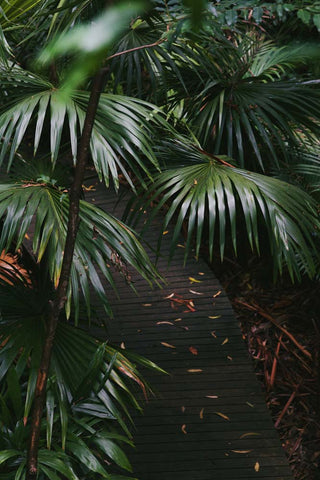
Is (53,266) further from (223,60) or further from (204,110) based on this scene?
(223,60)

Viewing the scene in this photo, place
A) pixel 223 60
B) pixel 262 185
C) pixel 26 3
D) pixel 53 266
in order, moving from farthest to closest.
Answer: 1. pixel 223 60
2. pixel 26 3
3. pixel 262 185
4. pixel 53 266

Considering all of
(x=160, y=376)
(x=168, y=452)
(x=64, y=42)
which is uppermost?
(x=64, y=42)

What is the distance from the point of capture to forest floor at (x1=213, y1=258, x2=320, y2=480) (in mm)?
2736

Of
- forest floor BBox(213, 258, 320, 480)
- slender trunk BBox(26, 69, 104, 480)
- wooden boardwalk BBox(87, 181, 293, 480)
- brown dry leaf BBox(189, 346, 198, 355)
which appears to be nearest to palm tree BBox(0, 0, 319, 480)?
slender trunk BBox(26, 69, 104, 480)

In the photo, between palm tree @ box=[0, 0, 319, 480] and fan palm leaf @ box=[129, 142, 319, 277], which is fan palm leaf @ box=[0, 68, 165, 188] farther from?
Result: fan palm leaf @ box=[129, 142, 319, 277]

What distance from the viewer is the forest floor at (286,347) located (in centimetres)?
274

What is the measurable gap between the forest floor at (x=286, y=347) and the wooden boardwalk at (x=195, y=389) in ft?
1.15

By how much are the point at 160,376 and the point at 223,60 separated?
5.08 feet

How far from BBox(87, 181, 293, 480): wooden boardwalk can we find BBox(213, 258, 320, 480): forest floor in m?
0.35

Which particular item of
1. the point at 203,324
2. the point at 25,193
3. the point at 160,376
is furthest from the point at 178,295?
the point at 25,193

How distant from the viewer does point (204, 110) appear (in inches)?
105

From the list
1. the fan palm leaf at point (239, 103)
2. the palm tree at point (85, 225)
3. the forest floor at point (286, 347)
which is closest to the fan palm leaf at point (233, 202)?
the palm tree at point (85, 225)

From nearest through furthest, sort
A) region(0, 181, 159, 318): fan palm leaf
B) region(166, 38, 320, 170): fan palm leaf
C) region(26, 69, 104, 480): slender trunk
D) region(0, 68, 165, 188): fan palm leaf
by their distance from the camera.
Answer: region(26, 69, 104, 480): slender trunk
region(0, 181, 159, 318): fan palm leaf
region(0, 68, 165, 188): fan palm leaf
region(166, 38, 320, 170): fan palm leaf

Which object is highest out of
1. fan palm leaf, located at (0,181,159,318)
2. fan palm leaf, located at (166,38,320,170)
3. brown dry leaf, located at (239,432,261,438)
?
fan palm leaf, located at (166,38,320,170)
